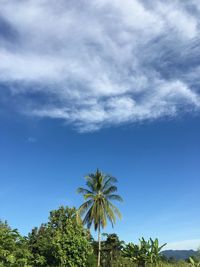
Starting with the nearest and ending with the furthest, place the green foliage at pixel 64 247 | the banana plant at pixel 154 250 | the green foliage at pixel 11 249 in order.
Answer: the green foliage at pixel 11 249 < the green foliage at pixel 64 247 < the banana plant at pixel 154 250

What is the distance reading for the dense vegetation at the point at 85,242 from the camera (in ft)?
140

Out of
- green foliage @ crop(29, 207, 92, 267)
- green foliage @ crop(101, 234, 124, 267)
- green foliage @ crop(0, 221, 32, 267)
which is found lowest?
green foliage @ crop(0, 221, 32, 267)

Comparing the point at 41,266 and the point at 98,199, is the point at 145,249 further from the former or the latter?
the point at 41,266

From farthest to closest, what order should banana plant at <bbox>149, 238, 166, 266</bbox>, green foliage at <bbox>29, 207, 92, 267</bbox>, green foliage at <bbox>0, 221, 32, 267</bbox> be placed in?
banana plant at <bbox>149, 238, 166, 266</bbox> → green foliage at <bbox>29, 207, 92, 267</bbox> → green foliage at <bbox>0, 221, 32, 267</bbox>

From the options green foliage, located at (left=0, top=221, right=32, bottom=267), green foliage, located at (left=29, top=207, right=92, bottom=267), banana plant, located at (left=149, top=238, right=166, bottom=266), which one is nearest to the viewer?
green foliage, located at (left=0, top=221, right=32, bottom=267)

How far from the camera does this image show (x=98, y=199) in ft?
172

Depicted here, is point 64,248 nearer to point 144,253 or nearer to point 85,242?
point 85,242

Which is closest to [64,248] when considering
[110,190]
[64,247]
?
[64,247]

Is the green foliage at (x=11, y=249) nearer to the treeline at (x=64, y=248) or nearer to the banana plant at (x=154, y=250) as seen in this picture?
the treeline at (x=64, y=248)

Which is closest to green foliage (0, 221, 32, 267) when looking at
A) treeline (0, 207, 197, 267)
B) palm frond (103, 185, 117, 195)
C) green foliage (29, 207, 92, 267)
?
treeline (0, 207, 197, 267)

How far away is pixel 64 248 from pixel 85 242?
236 cm

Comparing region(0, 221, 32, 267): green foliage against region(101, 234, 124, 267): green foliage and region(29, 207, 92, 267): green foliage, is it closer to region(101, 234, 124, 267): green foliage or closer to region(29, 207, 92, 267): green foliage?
region(29, 207, 92, 267): green foliage

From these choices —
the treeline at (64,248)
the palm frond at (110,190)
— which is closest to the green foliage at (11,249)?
the treeline at (64,248)

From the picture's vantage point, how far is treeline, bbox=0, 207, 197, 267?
91.2ft
